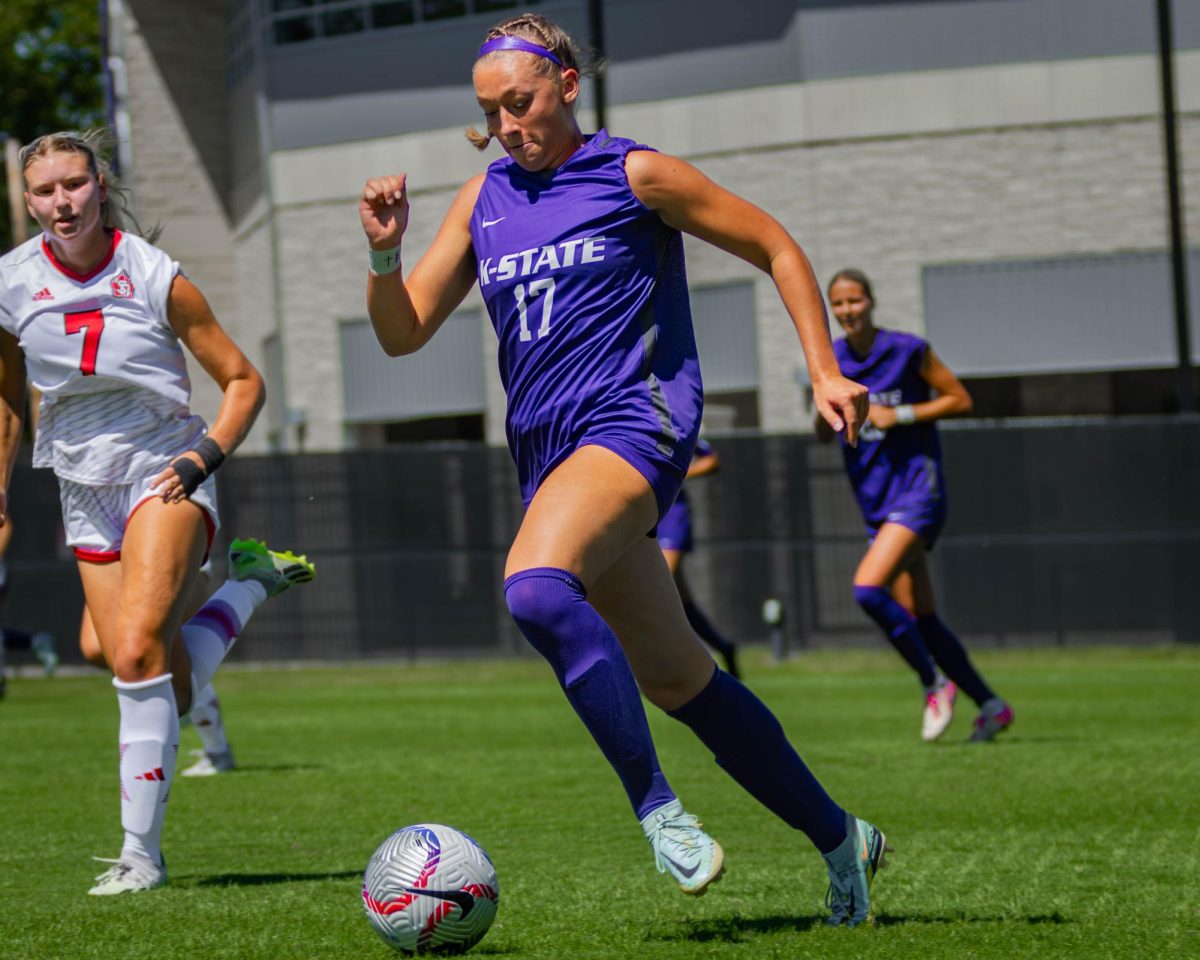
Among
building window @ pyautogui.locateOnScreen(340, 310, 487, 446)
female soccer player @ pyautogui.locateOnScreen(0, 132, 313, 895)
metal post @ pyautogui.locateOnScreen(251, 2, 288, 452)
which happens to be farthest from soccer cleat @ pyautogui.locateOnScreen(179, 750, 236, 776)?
metal post @ pyautogui.locateOnScreen(251, 2, 288, 452)

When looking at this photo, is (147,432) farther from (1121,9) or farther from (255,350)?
(255,350)

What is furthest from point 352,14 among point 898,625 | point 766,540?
point 898,625

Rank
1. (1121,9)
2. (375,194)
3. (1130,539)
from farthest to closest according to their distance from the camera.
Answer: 1. (1121,9)
2. (1130,539)
3. (375,194)

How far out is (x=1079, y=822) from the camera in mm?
7020

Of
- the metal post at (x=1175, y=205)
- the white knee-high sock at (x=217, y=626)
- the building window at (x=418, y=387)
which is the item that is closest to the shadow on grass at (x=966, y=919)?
the white knee-high sock at (x=217, y=626)

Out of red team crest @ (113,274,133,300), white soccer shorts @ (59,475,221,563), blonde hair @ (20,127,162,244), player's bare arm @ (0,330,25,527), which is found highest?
blonde hair @ (20,127,162,244)

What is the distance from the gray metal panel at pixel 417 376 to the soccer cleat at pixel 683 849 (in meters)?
22.6

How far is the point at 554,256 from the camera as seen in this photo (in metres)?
4.70

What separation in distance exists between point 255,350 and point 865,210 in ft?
38.9

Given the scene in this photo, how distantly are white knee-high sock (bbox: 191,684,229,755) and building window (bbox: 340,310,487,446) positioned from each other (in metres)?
17.6

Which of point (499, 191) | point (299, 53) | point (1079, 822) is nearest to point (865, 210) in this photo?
point (299, 53)

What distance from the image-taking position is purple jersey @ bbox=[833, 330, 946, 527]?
10.2 meters

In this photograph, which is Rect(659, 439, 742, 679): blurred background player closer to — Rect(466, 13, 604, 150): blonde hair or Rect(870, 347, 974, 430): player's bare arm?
Rect(870, 347, 974, 430): player's bare arm

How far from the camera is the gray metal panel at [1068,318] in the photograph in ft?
78.9
